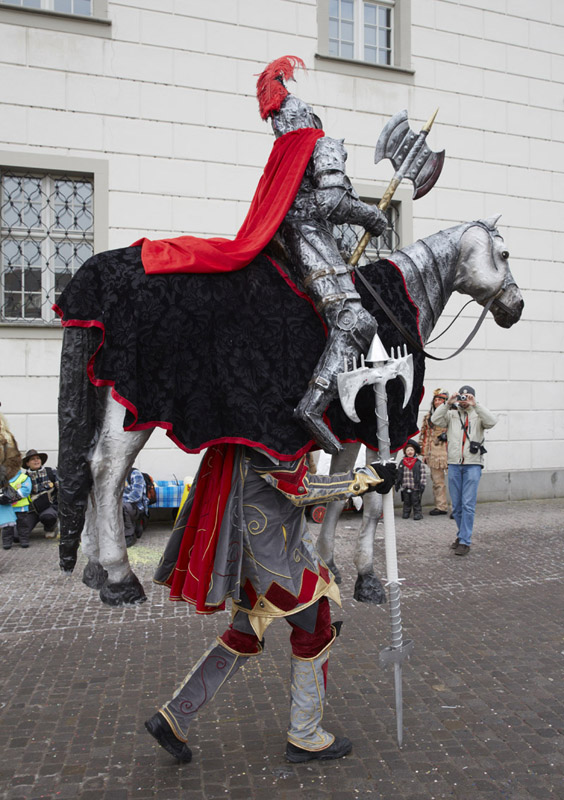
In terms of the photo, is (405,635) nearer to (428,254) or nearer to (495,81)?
(428,254)

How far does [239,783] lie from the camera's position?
278 centimetres

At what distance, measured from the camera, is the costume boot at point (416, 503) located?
8.86 m

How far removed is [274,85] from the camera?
10.4ft

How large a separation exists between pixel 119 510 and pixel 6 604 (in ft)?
10.5

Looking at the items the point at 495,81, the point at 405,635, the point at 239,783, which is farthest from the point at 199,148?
the point at 239,783

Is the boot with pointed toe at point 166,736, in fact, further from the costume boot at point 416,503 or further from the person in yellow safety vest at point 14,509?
the costume boot at point 416,503

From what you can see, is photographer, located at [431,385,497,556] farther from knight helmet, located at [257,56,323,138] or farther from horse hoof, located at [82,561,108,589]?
horse hoof, located at [82,561,108,589]

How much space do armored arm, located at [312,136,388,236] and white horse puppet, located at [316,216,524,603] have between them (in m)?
1.13

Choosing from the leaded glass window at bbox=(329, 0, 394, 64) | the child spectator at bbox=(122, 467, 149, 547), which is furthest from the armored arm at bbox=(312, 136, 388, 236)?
the leaded glass window at bbox=(329, 0, 394, 64)

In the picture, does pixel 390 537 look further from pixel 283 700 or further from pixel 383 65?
pixel 383 65

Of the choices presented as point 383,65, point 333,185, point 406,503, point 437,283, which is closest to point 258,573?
point 333,185

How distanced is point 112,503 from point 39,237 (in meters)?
6.39

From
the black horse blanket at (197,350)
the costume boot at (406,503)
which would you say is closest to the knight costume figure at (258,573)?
the black horse blanket at (197,350)

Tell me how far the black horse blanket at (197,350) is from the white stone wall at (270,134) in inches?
219
